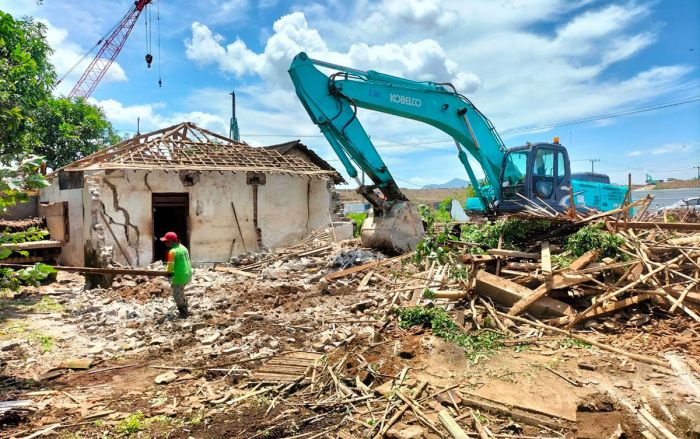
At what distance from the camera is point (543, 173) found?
396 inches

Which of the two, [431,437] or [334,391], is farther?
[334,391]

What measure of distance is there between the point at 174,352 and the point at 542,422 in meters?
4.72

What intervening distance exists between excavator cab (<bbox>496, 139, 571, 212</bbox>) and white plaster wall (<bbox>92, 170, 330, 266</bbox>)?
7.12 metres

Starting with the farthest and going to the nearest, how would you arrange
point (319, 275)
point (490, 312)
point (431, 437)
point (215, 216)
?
point (215, 216)
point (319, 275)
point (490, 312)
point (431, 437)

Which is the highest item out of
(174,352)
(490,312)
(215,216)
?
(215,216)

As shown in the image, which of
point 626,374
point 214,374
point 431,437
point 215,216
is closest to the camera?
point 431,437

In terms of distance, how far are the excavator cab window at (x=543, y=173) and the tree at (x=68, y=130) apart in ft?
69.3

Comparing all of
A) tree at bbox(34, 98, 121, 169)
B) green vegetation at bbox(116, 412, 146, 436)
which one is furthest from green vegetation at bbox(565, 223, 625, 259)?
tree at bbox(34, 98, 121, 169)

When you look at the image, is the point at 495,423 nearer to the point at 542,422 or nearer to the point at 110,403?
the point at 542,422

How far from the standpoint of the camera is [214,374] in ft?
17.8

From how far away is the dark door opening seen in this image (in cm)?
1325

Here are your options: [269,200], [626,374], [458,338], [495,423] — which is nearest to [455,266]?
[458,338]

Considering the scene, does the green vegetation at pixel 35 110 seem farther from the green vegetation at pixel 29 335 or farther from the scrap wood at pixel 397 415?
the scrap wood at pixel 397 415

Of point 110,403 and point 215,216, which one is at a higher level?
point 215,216
